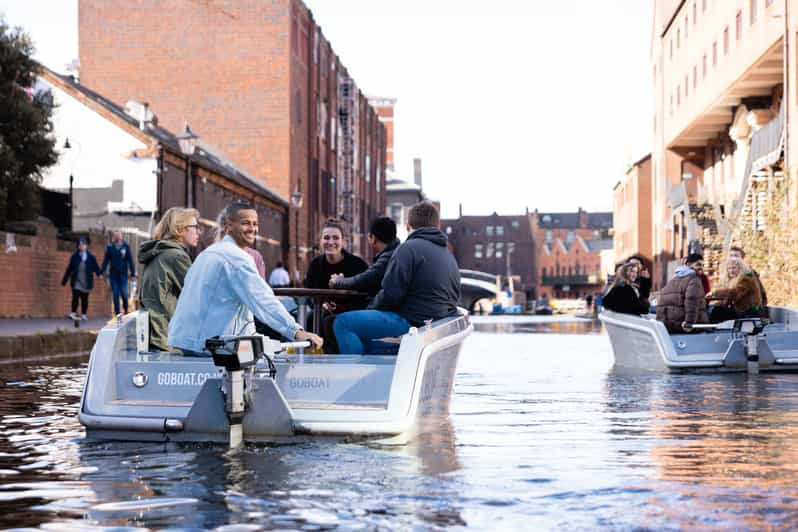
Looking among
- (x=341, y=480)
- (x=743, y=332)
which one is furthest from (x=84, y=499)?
(x=743, y=332)

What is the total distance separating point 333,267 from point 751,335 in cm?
627

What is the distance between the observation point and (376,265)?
34.1 ft

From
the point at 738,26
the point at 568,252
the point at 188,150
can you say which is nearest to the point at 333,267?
the point at 188,150

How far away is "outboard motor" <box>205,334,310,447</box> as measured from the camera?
7.48 m

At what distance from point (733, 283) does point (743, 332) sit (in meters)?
0.91

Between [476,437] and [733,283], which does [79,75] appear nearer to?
[733,283]

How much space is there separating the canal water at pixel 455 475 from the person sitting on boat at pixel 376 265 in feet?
4.01

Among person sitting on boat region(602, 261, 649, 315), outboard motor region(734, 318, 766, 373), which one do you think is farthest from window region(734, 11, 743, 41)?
outboard motor region(734, 318, 766, 373)

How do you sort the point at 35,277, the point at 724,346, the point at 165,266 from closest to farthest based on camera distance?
1. the point at 165,266
2. the point at 724,346
3. the point at 35,277

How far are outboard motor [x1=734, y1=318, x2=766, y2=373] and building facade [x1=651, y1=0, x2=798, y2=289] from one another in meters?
13.1

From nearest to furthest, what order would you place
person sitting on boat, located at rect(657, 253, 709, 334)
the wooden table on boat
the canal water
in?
the canal water → the wooden table on boat → person sitting on boat, located at rect(657, 253, 709, 334)

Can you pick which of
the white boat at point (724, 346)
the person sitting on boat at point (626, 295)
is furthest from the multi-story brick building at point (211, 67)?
the white boat at point (724, 346)

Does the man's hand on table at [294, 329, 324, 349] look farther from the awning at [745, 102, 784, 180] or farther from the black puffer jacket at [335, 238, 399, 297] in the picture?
the awning at [745, 102, 784, 180]

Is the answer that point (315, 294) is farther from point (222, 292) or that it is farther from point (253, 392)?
point (253, 392)
